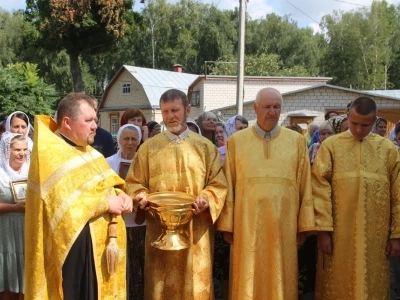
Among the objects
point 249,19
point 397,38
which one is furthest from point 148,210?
point 249,19

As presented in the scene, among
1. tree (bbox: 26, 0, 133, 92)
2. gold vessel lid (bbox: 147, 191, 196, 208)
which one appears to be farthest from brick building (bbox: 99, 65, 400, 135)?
gold vessel lid (bbox: 147, 191, 196, 208)

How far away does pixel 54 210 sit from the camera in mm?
3244

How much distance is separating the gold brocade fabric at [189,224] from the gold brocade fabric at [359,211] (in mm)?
860

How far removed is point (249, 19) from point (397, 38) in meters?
17.7

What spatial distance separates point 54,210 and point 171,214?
2.70 ft

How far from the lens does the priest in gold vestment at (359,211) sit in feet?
13.2

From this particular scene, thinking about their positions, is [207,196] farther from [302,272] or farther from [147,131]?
Answer: [147,131]

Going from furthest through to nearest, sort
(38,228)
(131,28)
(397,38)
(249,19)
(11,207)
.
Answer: (249,19), (397,38), (131,28), (11,207), (38,228)

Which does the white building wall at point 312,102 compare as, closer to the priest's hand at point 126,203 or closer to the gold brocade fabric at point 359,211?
the gold brocade fabric at point 359,211

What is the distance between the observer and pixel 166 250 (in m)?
3.86

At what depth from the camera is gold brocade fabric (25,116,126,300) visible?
3.25 meters

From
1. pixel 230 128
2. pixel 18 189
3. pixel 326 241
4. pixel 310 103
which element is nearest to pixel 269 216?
pixel 326 241

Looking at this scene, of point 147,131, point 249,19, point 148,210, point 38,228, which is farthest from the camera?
point 249,19

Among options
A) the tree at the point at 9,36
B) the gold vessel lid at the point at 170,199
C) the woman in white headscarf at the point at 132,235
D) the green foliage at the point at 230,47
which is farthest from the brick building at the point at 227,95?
the gold vessel lid at the point at 170,199
